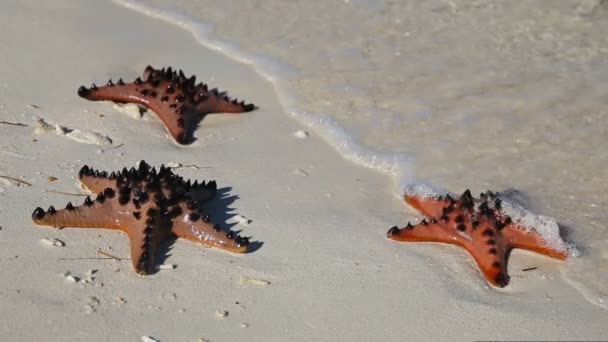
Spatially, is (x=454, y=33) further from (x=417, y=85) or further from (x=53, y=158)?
(x=53, y=158)

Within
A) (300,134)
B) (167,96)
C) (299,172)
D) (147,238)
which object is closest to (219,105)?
(167,96)

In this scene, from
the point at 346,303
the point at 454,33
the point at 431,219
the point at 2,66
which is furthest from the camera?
the point at 454,33

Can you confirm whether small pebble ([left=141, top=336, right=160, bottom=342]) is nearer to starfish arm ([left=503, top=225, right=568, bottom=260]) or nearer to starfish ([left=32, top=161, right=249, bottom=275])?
starfish ([left=32, top=161, right=249, bottom=275])

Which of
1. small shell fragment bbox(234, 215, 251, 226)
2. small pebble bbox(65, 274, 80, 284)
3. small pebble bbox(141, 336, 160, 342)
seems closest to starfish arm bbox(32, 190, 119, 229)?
small pebble bbox(65, 274, 80, 284)

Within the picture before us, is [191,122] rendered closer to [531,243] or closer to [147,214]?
[147,214]

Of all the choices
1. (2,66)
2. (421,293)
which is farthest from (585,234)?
(2,66)

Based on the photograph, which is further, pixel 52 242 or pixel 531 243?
pixel 531 243
